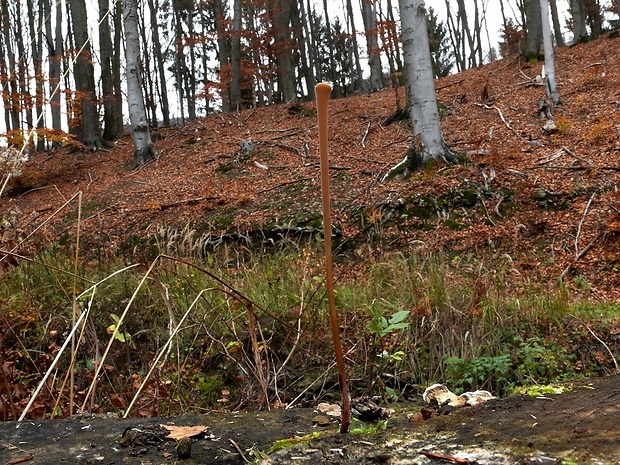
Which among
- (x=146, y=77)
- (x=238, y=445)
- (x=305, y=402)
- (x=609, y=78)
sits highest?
(x=146, y=77)

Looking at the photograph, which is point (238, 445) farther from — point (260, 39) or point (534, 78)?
point (260, 39)

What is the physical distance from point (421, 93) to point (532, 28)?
8859 millimetres

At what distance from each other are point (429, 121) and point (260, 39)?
564 inches

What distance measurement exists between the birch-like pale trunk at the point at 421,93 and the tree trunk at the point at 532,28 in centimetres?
816

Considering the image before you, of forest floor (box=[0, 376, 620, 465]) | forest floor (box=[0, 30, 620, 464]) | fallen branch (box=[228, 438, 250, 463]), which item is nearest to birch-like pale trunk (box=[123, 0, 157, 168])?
forest floor (box=[0, 30, 620, 464])

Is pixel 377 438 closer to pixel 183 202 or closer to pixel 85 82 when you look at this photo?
pixel 183 202

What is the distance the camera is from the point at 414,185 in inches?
289

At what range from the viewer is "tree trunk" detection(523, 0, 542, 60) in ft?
46.1

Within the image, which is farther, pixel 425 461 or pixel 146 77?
pixel 146 77

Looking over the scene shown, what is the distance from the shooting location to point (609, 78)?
10891 millimetres

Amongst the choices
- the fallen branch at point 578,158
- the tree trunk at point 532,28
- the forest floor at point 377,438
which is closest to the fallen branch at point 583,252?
the fallen branch at point 578,158

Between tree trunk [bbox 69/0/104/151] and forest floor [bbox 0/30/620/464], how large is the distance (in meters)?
0.84

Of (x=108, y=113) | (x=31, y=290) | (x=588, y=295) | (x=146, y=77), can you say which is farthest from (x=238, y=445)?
(x=146, y=77)

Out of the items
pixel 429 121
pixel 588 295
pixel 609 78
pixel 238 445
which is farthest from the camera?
pixel 609 78
